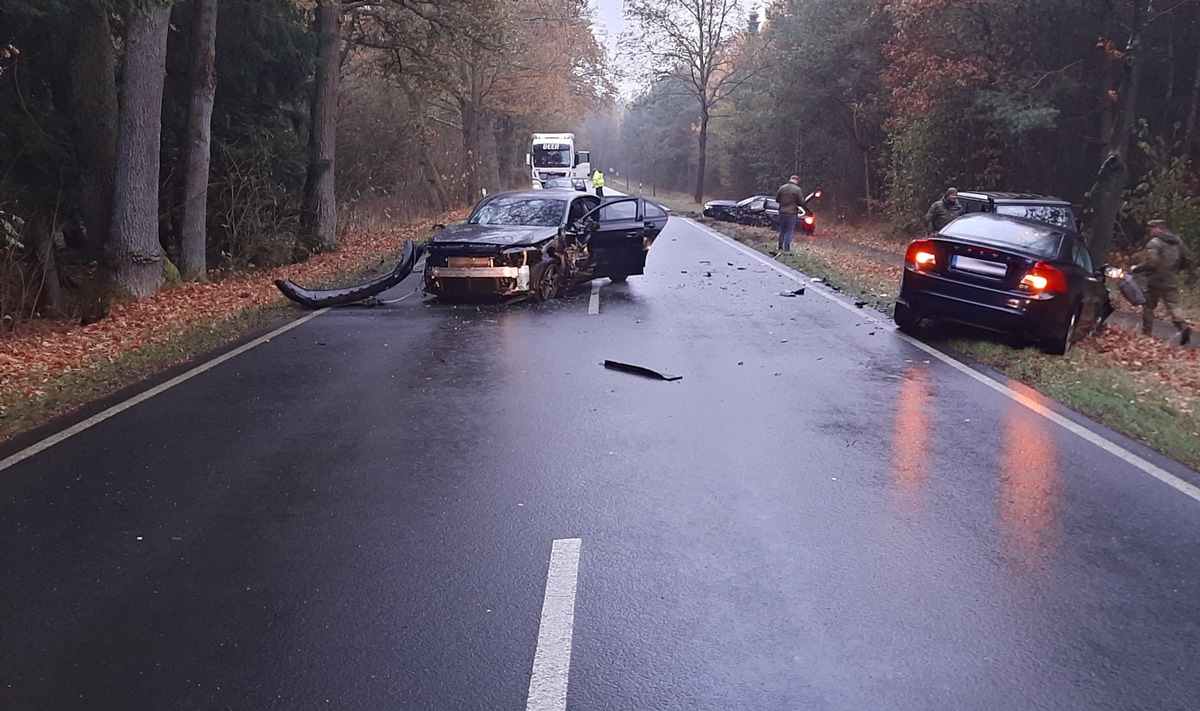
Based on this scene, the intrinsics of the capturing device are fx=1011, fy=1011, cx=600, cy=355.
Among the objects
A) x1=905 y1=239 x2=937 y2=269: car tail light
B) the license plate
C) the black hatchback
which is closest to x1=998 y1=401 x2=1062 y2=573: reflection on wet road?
the black hatchback

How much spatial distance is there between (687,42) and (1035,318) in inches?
1789

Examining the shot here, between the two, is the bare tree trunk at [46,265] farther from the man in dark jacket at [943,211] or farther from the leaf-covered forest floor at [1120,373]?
the man in dark jacket at [943,211]

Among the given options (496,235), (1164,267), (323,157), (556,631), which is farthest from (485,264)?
(323,157)

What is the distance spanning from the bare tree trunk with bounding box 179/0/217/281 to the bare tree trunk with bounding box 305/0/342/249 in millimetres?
6074

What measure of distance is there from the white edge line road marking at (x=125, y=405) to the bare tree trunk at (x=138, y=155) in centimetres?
417

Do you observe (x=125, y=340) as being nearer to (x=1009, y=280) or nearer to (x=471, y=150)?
(x=1009, y=280)

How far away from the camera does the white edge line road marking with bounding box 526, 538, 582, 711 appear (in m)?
3.73

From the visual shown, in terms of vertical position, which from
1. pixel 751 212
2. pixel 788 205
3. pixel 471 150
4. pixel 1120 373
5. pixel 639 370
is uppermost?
pixel 471 150

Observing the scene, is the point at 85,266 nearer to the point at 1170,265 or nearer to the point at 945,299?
the point at 945,299

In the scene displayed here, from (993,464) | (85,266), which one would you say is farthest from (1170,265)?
(85,266)

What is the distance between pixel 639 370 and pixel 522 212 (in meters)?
6.77

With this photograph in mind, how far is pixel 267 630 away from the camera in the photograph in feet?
14.0

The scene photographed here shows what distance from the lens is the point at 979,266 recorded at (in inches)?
436

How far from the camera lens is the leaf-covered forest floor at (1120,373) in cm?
781
